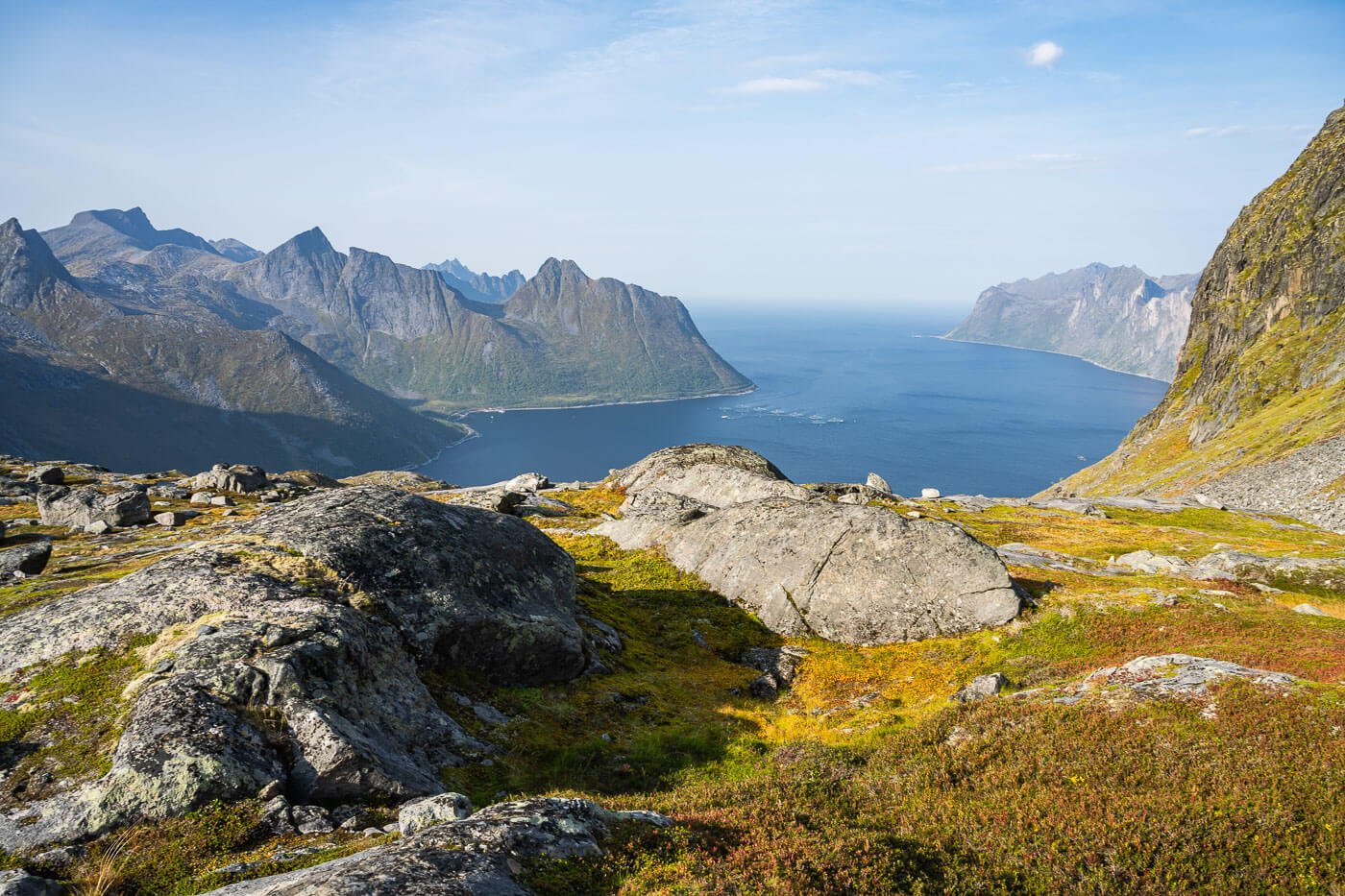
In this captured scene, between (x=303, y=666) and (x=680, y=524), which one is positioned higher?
(x=303, y=666)

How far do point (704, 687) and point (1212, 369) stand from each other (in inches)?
7364

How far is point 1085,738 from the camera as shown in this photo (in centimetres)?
1380

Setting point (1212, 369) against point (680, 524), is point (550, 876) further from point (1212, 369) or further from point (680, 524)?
point (1212, 369)

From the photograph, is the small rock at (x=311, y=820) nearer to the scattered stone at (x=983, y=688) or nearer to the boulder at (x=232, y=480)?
the scattered stone at (x=983, y=688)

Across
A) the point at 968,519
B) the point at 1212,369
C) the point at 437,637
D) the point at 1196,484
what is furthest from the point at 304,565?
the point at 1212,369

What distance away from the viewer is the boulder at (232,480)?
55.9 metres

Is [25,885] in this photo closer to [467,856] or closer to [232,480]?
[467,856]

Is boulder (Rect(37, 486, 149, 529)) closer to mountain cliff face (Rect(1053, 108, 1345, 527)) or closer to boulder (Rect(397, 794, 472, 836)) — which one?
boulder (Rect(397, 794, 472, 836))

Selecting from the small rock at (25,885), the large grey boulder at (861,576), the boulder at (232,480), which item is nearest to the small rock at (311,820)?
the small rock at (25,885)

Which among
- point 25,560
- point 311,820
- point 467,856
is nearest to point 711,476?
point 25,560

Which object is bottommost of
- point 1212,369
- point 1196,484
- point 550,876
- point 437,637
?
point 1196,484

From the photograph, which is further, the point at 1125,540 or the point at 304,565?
the point at 1125,540

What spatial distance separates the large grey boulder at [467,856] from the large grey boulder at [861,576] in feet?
66.8

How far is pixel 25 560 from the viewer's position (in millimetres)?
25938
